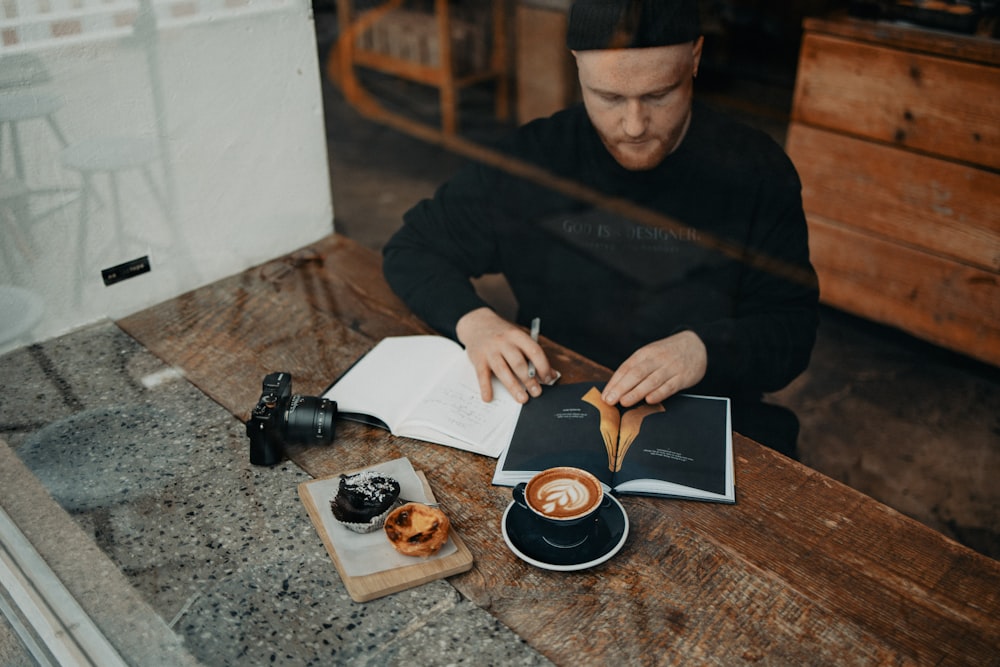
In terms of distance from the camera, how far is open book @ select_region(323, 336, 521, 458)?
114 cm

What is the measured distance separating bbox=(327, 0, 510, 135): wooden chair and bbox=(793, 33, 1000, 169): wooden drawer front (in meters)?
1.82

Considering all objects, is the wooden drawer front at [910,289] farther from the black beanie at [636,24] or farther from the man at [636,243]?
the black beanie at [636,24]

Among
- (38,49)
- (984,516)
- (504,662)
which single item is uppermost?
(38,49)

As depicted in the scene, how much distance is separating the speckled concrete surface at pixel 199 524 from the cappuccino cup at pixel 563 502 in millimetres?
122

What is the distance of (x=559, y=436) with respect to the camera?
111cm

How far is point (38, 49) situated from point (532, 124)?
86 centimetres

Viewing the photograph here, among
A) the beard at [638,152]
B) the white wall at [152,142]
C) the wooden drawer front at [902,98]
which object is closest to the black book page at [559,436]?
the beard at [638,152]

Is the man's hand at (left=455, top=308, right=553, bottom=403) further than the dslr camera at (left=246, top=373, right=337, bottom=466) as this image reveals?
Yes

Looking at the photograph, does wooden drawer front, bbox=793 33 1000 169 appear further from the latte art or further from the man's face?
the latte art

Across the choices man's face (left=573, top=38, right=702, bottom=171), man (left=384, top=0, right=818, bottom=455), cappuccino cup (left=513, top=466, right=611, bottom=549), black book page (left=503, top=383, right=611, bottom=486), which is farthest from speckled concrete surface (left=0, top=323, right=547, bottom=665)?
man's face (left=573, top=38, right=702, bottom=171)

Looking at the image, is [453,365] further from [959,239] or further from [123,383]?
[959,239]

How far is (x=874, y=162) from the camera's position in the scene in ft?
7.84

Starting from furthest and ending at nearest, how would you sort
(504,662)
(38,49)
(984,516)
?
(984,516) → (38,49) → (504,662)

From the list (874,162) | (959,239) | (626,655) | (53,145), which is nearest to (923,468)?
(959,239)
